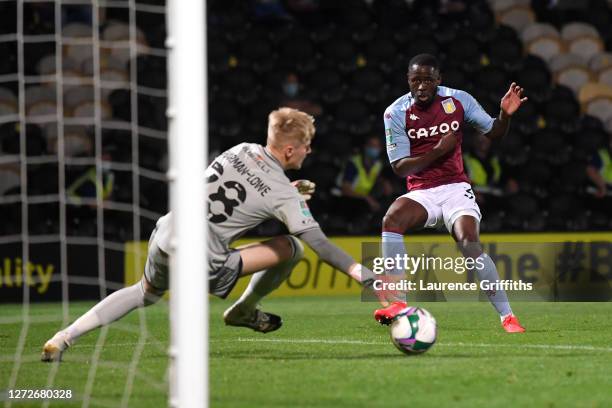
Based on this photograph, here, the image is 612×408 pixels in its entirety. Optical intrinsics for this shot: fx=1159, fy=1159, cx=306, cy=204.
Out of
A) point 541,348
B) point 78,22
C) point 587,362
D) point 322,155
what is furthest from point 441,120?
point 78,22

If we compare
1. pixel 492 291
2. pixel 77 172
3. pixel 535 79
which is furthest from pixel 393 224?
pixel 535 79

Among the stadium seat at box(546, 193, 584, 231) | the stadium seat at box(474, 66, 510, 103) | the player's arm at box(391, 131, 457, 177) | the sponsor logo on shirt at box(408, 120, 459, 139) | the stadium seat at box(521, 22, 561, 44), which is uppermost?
the stadium seat at box(521, 22, 561, 44)

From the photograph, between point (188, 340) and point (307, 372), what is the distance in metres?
1.51

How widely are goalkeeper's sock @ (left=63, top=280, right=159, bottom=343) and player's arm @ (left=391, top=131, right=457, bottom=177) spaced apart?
2.28 metres

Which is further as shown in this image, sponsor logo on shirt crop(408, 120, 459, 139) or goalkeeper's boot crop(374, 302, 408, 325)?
sponsor logo on shirt crop(408, 120, 459, 139)

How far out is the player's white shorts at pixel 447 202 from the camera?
7574 mm

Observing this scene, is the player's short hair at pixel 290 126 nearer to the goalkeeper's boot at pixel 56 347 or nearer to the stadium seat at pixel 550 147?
the goalkeeper's boot at pixel 56 347

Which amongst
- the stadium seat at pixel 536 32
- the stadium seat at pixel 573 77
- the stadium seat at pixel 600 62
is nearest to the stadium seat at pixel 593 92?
the stadium seat at pixel 573 77

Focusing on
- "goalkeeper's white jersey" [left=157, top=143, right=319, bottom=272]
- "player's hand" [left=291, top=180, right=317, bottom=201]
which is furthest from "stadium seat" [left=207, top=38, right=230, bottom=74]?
"goalkeeper's white jersey" [left=157, top=143, right=319, bottom=272]

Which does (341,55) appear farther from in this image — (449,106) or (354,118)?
(449,106)

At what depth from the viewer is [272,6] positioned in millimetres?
15258

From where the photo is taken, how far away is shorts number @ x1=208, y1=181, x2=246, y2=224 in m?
5.79

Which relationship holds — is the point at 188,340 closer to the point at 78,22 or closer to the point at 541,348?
the point at 541,348

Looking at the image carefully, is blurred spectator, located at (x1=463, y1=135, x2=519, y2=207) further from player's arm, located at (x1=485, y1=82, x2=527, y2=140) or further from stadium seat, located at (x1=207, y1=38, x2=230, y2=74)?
player's arm, located at (x1=485, y1=82, x2=527, y2=140)
